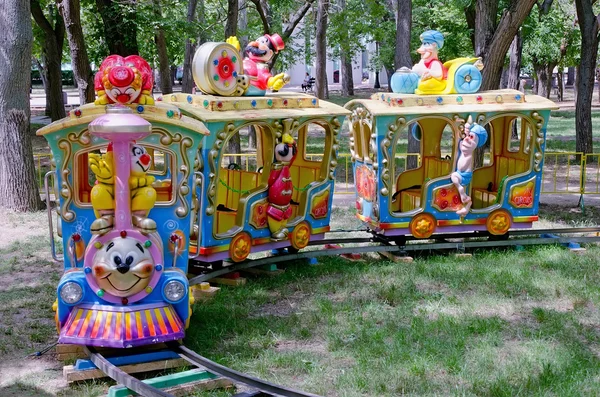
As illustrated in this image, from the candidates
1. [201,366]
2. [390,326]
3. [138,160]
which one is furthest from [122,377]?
[390,326]

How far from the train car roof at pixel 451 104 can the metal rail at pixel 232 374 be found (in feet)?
15.5

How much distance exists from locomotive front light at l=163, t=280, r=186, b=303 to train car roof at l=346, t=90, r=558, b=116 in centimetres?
443

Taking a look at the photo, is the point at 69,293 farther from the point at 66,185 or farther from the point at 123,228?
the point at 66,185

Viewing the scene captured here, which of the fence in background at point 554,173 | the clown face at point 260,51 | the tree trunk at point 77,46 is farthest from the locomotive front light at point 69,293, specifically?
the tree trunk at point 77,46

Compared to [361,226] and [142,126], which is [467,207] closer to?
[361,226]

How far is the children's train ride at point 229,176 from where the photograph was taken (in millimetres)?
6898

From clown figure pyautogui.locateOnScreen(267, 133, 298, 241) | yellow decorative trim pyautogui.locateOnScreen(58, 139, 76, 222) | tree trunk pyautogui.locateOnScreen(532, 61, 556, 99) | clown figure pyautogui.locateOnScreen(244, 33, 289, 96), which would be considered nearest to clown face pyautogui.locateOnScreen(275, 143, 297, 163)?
clown figure pyautogui.locateOnScreen(267, 133, 298, 241)

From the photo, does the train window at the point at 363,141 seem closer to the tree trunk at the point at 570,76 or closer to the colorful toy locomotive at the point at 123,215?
the colorful toy locomotive at the point at 123,215

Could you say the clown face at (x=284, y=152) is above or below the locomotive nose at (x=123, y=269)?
above

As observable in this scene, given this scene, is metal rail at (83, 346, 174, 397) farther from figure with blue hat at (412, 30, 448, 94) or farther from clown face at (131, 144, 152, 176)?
figure with blue hat at (412, 30, 448, 94)

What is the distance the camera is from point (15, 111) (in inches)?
534

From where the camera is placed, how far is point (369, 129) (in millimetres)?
11109

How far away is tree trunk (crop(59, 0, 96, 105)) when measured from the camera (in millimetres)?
15648

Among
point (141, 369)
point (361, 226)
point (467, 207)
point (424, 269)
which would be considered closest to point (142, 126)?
point (141, 369)
